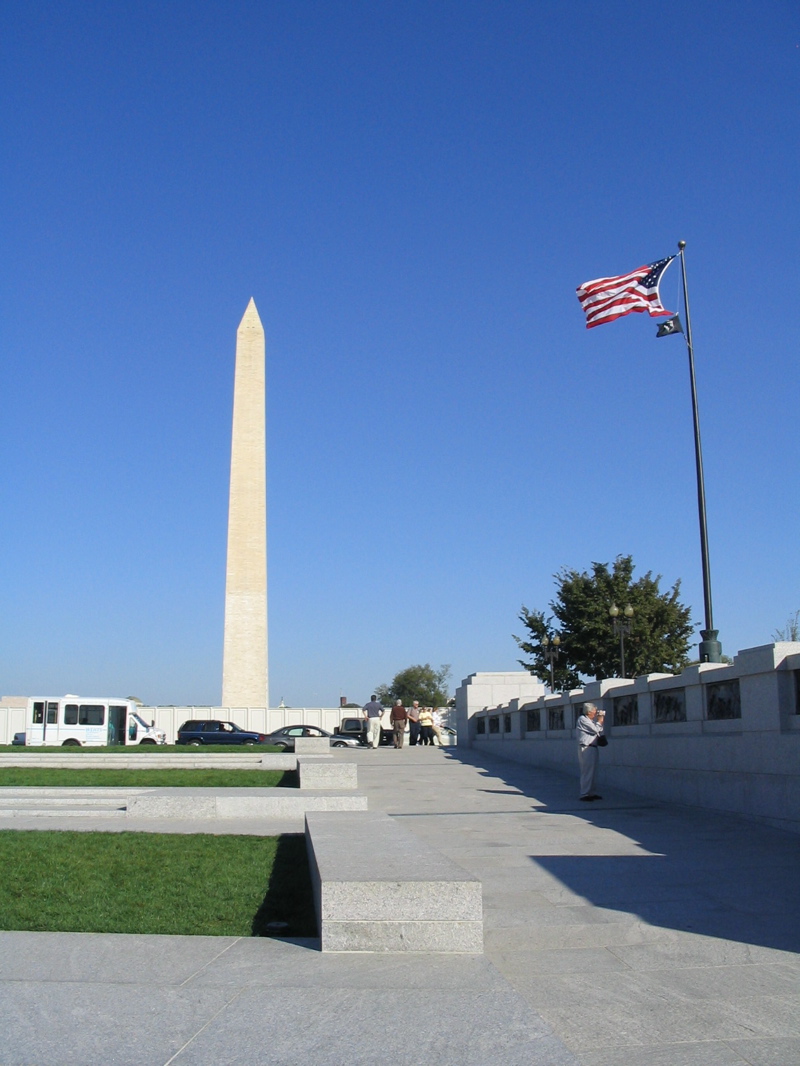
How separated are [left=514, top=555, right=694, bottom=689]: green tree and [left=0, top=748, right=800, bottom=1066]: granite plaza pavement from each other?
39.1 meters

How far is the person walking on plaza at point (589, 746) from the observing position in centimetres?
1355

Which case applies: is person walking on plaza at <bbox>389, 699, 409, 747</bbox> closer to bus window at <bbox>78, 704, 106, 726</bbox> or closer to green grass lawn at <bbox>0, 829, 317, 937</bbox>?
bus window at <bbox>78, 704, 106, 726</bbox>

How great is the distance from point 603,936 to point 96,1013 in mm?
3270

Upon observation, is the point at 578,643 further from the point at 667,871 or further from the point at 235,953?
the point at 235,953

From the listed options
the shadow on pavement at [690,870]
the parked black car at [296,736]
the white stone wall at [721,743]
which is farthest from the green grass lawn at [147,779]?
the parked black car at [296,736]

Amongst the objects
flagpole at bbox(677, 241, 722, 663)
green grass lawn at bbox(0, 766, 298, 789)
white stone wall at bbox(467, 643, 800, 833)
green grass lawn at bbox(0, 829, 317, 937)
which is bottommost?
green grass lawn at bbox(0, 766, 298, 789)

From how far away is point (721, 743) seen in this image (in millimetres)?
11953

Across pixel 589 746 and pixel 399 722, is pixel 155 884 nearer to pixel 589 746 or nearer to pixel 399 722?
pixel 589 746

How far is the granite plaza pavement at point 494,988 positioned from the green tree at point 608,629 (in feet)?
128

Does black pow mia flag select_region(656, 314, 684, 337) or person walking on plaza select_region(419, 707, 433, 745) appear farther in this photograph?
person walking on plaza select_region(419, 707, 433, 745)

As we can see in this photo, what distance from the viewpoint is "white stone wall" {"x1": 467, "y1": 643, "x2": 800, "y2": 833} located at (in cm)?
1045

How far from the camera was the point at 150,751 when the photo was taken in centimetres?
2461

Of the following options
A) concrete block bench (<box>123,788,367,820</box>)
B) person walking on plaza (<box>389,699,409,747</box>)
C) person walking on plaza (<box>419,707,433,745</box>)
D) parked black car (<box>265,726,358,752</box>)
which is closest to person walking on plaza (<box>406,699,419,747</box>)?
person walking on plaza (<box>419,707,433,745</box>)

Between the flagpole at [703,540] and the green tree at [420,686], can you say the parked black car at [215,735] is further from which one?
the green tree at [420,686]
